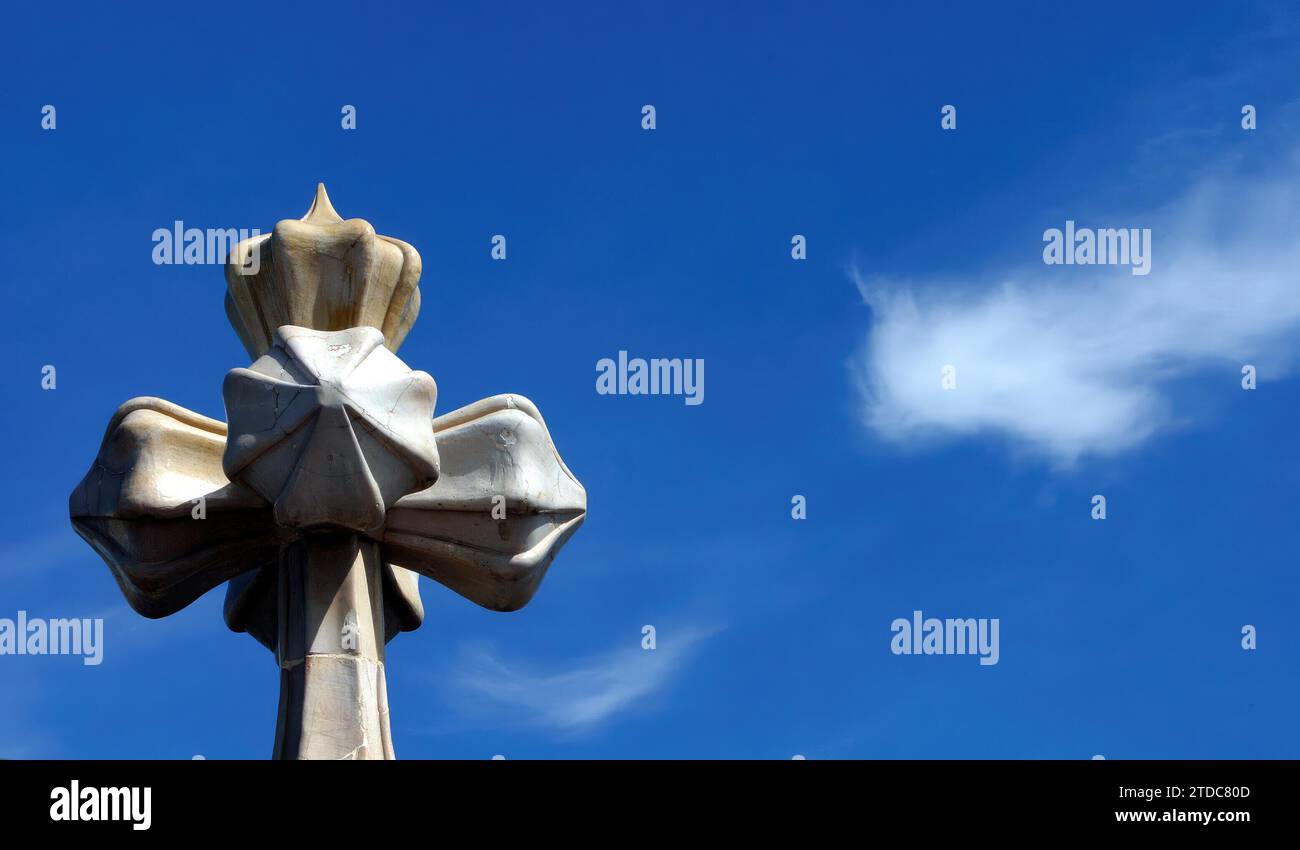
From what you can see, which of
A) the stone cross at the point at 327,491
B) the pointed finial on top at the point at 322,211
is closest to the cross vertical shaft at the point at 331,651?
the stone cross at the point at 327,491

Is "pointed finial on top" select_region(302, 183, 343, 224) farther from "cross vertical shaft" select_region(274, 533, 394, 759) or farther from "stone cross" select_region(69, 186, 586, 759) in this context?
"cross vertical shaft" select_region(274, 533, 394, 759)

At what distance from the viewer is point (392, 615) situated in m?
13.7

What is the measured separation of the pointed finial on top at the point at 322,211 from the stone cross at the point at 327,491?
18mm

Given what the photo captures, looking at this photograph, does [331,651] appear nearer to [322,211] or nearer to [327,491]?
[327,491]

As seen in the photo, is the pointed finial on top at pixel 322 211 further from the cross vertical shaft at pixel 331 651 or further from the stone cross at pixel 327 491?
the cross vertical shaft at pixel 331 651

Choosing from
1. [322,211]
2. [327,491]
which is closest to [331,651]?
[327,491]

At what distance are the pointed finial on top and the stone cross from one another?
18mm

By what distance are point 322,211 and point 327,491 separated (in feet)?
7.52

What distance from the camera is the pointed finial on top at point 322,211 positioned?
45.1ft
